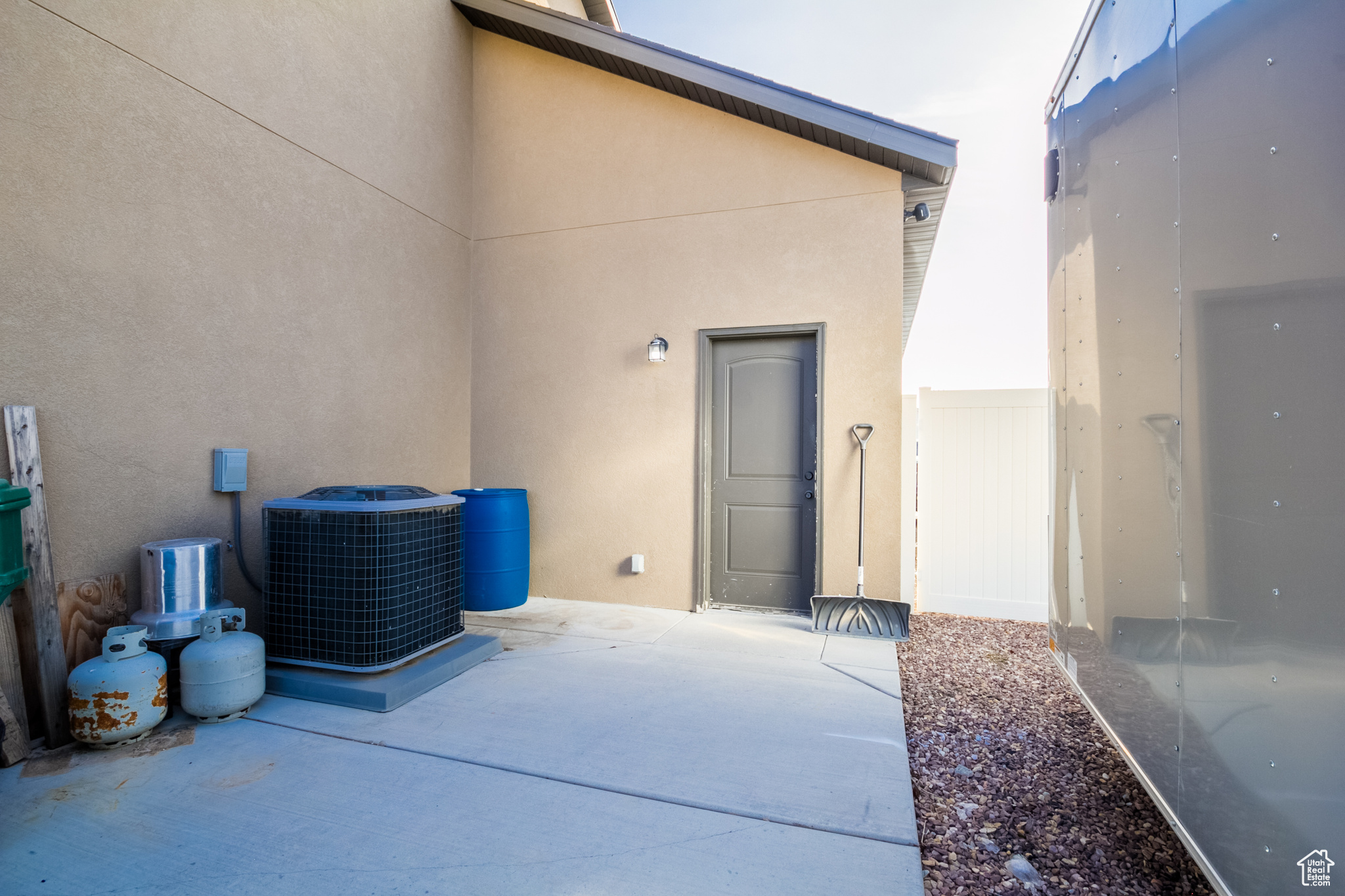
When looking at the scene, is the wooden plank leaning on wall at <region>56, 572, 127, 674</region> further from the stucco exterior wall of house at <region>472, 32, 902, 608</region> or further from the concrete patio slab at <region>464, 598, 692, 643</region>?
the stucco exterior wall of house at <region>472, 32, 902, 608</region>

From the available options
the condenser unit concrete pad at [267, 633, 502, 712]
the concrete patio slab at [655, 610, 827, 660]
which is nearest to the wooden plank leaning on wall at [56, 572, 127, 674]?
the condenser unit concrete pad at [267, 633, 502, 712]

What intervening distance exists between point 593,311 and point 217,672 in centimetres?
325

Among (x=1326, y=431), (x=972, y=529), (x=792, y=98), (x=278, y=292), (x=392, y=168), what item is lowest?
(x=972, y=529)

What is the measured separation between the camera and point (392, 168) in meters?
4.18

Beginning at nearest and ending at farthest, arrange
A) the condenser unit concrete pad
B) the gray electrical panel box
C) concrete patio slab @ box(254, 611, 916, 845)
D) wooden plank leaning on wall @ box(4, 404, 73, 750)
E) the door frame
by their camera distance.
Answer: concrete patio slab @ box(254, 611, 916, 845), wooden plank leaning on wall @ box(4, 404, 73, 750), the condenser unit concrete pad, the gray electrical panel box, the door frame

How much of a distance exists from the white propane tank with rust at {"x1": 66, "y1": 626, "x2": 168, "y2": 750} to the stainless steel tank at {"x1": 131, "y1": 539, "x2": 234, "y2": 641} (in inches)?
6.0

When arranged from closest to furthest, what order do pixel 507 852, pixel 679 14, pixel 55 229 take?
1. pixel 507 852
2. pixel 55 229
3. pixel 679 14

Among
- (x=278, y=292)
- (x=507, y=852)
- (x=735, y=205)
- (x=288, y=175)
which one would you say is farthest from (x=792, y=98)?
(x=507, y=852)

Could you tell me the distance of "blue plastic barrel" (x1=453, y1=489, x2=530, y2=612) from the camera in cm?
423

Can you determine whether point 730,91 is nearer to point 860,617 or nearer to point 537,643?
point 860,617

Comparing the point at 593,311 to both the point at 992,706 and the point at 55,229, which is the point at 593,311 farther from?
the point at 992,706

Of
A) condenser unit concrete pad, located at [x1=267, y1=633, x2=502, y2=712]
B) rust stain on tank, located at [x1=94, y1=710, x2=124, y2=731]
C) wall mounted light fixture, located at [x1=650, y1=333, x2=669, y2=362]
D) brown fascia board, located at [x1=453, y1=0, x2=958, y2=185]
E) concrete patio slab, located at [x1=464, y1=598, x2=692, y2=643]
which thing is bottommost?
concrete patio slab, located at [x1=464, y1=598, x2=692, y2=643]

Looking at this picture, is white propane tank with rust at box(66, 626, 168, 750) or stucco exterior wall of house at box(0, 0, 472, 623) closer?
white propane tank with rust at box(66, 626, 168, 750)

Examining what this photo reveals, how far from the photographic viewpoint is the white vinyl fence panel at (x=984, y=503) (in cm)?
424
